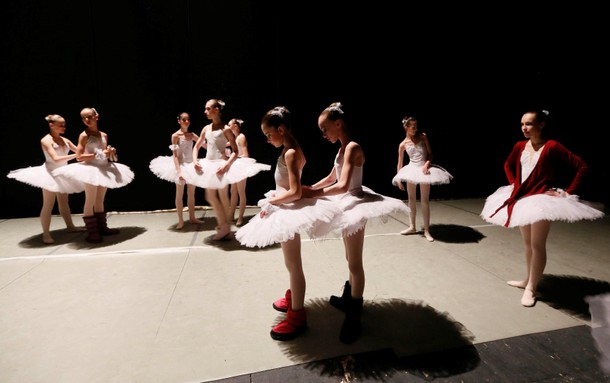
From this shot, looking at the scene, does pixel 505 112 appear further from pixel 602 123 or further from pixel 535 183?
pixel 535 183

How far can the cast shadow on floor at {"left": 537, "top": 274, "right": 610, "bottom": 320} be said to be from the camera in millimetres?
2729

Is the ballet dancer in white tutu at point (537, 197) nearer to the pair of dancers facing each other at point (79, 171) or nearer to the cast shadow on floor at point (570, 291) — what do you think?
the cast shadow on floor at point (570, 291)

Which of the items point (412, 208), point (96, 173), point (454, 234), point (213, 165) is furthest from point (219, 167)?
point (454, 234)

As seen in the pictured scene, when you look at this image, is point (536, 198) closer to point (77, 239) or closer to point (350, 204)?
point (350, 204)

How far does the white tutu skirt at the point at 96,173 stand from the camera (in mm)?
4066

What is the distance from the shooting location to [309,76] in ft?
20.9

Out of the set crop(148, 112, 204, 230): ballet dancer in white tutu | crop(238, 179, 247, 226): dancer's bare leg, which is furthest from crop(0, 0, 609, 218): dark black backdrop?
crop(238, 179, 247, 226): dancer's bare leg

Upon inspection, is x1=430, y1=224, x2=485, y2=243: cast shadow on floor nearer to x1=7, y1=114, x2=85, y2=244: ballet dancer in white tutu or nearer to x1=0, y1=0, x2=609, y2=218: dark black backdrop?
x1=0, y1=0, x2=609, y2=218: dark black backdrop

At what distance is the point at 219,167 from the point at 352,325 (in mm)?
2703

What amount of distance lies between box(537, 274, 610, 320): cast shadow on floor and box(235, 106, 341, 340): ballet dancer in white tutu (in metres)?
2.13

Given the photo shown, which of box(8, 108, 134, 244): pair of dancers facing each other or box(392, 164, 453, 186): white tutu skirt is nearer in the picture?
box(8, 108, 134, 244): pair of dancers facing each other

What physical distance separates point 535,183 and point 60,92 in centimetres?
677

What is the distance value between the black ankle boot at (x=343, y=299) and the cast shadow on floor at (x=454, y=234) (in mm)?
2295

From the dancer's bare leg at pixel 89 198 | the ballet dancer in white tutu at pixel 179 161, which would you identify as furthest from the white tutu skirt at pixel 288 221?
the dancer's bare leg at pixel 89 198
